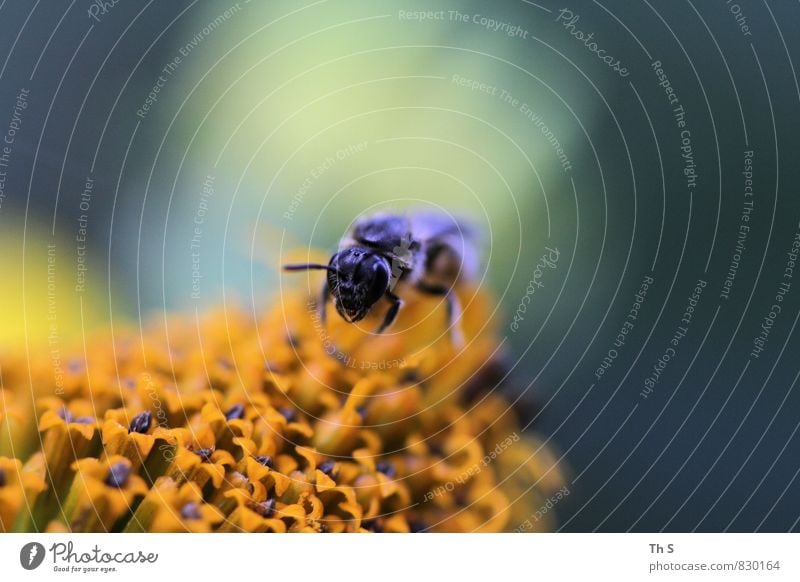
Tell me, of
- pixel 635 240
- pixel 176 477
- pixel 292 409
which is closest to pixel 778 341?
pixel 635 240

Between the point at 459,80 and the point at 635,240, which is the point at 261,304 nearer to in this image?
the point at 459,80

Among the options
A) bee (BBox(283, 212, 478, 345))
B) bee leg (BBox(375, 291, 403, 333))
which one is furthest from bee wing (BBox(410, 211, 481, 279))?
bee leg (BBox(375, 291, 403, 333))

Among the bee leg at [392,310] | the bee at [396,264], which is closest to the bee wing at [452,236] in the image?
the bee at [396,264]

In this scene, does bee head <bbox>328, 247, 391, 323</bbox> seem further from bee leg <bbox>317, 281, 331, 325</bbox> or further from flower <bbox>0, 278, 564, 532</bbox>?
flower <bbox>0, 278, 564, 532</bbox>

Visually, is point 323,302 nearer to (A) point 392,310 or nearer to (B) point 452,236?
(A) point 392,310

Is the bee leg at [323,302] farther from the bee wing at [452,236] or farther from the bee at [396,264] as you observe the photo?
the bee wing at [452,236]

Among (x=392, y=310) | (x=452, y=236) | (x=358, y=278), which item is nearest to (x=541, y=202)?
(x=452, y=236)
